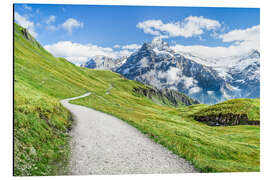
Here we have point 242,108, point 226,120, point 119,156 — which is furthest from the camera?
point 226,120

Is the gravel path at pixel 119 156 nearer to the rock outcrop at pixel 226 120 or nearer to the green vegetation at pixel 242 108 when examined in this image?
the rock outcrop at pixel 226 120

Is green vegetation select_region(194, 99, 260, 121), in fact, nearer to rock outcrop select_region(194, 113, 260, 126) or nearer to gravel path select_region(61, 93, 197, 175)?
rock outcrop select_region(194, 113, 260, 126)

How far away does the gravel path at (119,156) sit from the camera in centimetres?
1146

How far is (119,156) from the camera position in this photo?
12.8 meters

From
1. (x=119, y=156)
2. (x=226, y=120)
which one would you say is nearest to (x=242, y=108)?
(x=226, y=120)

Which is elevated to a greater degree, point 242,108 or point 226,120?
point 242,108

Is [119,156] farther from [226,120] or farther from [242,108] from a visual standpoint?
[242,108]

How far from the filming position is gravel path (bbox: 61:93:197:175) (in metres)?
11.5

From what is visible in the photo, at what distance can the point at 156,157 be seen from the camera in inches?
507

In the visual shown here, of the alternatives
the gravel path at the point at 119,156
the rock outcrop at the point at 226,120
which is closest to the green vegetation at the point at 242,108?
the rock outcrop at the point at 226,120

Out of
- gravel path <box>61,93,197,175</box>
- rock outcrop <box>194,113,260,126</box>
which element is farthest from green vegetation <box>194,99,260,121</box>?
gravel path <box>61,93,197,175</box>
